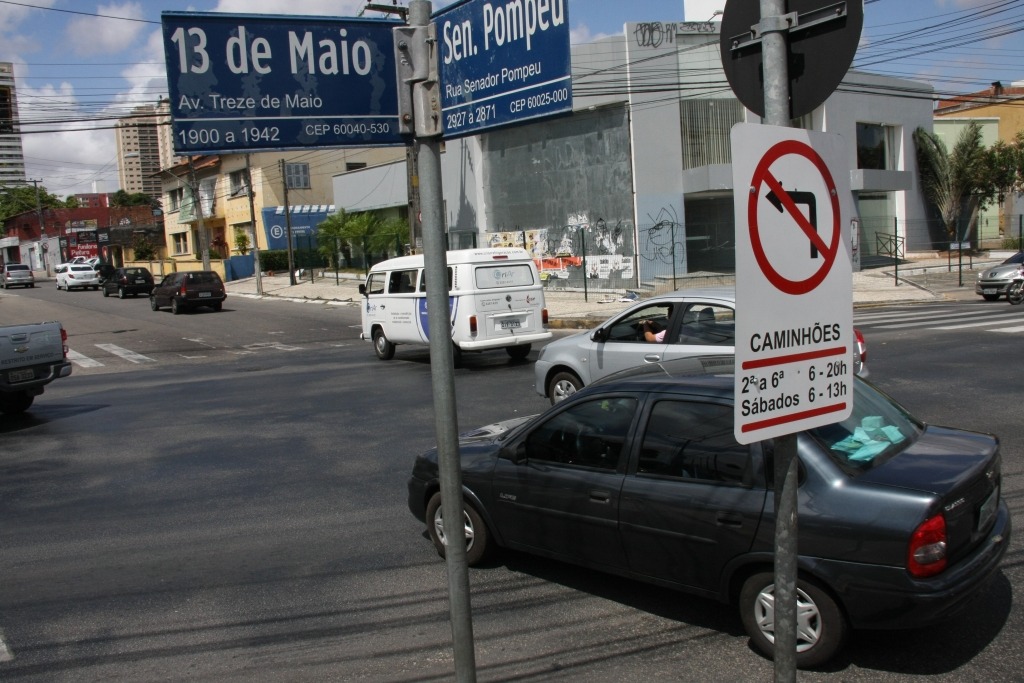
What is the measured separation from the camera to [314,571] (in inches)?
254

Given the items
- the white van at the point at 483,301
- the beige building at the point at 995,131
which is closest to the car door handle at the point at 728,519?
the white van at the point at 483,301

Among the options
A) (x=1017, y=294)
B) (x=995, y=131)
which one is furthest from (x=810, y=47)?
(x=995, y=131)

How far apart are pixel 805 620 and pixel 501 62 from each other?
10.1ft

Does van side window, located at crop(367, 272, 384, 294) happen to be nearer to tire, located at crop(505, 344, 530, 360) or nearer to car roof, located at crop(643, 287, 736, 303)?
tire, located at crop(505, 344, 530, 360)

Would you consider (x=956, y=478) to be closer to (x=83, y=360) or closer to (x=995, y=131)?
(x=83, y=360)

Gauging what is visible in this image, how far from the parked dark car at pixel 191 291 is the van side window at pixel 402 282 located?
1782cm

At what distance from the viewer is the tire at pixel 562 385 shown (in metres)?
11.4

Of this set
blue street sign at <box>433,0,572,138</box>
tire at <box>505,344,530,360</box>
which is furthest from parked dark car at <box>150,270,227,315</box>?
blue street sign at <box>433,0,572,138</box>

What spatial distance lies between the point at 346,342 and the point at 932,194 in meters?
26.6

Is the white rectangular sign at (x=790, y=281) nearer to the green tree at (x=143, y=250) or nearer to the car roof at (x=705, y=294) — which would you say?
the car roof at (x=705, y=294)

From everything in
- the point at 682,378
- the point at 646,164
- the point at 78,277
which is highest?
the point at 646,164

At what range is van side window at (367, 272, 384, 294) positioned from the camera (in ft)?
61.2

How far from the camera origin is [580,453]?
221 inches

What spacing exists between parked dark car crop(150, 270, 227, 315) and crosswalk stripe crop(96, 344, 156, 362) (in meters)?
8.90
